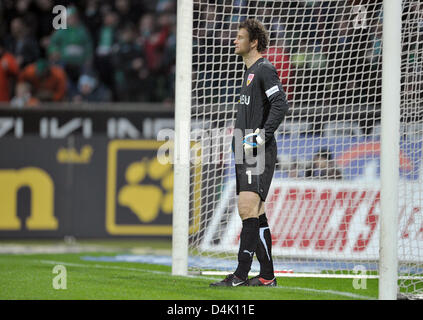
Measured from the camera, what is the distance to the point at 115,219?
1105 cm

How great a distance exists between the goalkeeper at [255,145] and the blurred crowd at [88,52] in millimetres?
6272

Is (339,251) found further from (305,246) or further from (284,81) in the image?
(284,81)

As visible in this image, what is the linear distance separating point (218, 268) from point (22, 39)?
22.9 feet

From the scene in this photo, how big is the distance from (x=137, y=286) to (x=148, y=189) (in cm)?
492

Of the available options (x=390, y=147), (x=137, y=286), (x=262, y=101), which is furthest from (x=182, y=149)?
(x=390, y=147)

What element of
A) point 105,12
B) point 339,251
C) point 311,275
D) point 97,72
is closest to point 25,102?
point 97,72

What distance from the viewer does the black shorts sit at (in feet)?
20.1


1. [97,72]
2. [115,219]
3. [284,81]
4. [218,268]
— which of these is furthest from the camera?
[97,72]

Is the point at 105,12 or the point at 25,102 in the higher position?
the point at 105,12

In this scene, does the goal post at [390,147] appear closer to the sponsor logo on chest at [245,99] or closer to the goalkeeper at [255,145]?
the goalkeeper at [255,145]

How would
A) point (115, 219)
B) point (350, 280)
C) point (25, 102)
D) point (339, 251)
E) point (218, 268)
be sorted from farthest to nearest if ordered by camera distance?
point (25, 102) → point (115, 219) → point (339, 251) → point (218, 268) → point (350, 280)

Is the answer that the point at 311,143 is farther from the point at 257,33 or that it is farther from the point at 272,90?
the point at 272,90

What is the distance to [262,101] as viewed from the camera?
621 centimetres

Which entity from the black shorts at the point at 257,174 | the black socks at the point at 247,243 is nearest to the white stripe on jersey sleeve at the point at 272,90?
the black shorts at the point at 257,174
